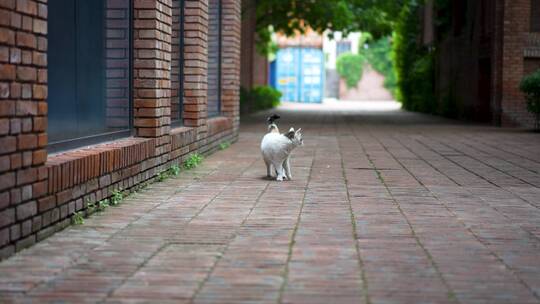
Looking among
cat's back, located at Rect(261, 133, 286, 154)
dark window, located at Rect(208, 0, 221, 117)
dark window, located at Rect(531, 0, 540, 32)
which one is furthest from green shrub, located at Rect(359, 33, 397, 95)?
cat's back, located at Rect(261, 133, 286, 154)

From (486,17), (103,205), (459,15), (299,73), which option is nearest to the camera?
(103,205)

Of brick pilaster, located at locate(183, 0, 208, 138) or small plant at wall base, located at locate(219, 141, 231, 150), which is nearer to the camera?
brick pilaster, located at locate(183, 0, 208, 138)

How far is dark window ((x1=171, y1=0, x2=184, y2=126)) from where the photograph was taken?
10312 mm

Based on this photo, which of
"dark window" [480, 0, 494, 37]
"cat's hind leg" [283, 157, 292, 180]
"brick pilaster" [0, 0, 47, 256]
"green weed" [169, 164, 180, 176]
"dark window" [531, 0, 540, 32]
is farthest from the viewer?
"dark window" [480, 0, 494, 37]

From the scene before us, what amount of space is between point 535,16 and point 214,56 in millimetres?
10823

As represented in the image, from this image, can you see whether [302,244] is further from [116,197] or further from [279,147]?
[279,147]

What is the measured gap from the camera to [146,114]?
8.50m

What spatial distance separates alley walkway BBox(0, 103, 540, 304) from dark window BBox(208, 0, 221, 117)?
158 inches

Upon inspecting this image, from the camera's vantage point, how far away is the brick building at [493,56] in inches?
834

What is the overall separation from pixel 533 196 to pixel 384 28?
64.2 ft

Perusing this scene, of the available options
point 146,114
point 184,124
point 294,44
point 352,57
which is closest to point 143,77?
point 146,114

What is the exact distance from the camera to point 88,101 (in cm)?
716

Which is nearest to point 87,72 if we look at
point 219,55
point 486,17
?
point 219,55

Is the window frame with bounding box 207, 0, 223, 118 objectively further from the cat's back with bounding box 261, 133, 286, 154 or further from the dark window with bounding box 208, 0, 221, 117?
the cat's back with bounding box 261, 133, 286, 154
